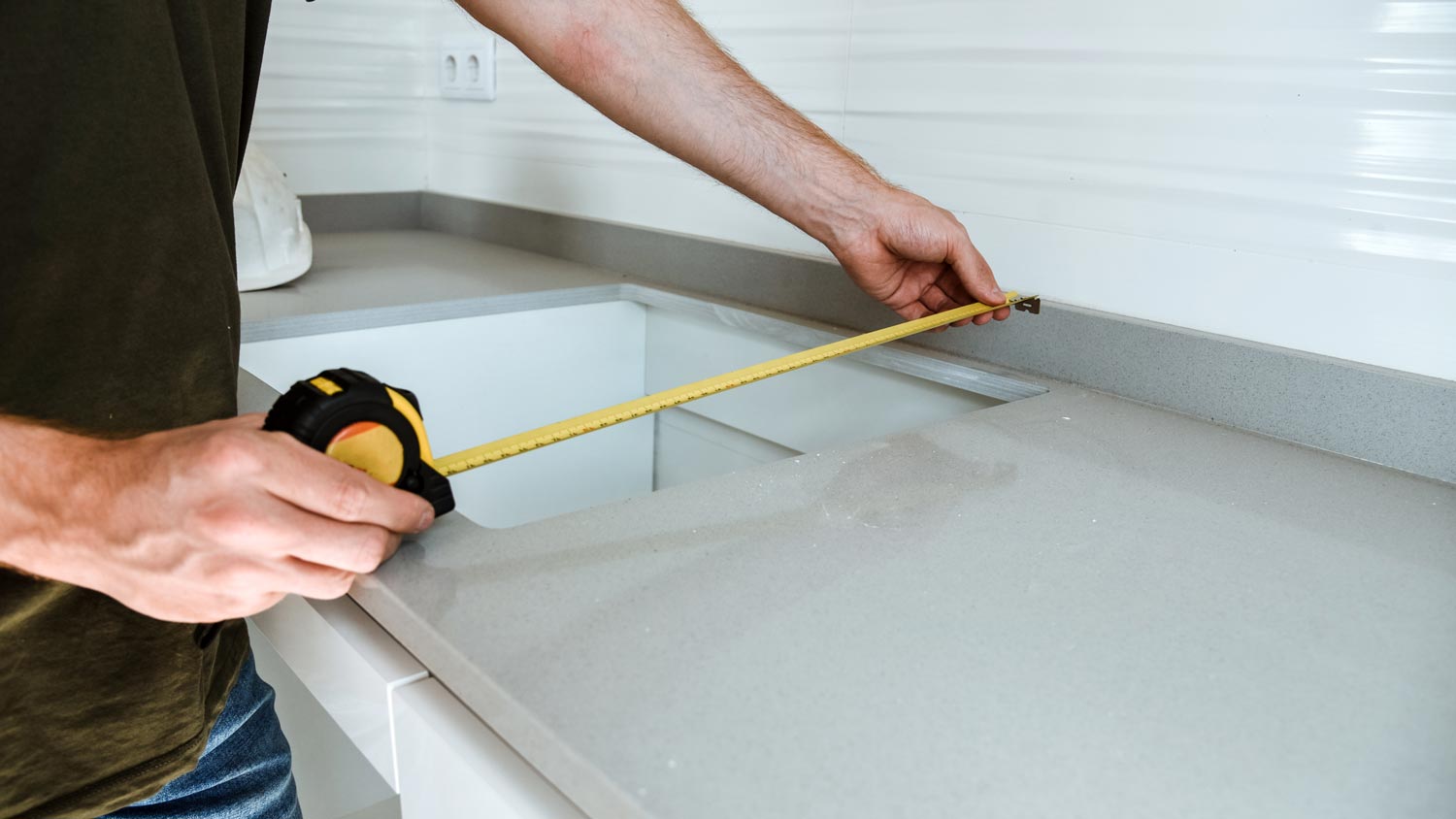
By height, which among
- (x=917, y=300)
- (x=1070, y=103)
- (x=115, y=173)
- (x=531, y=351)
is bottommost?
(x=531, y=351)

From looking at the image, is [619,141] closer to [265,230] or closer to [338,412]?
[265,230]

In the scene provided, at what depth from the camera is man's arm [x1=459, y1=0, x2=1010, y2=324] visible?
2.96 feet

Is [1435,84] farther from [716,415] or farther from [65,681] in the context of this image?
[65,681]

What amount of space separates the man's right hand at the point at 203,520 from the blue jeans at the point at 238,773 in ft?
1.20

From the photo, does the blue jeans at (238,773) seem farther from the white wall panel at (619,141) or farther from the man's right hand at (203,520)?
the white wall panel at (619,141)

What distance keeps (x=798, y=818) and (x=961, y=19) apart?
3.02ft

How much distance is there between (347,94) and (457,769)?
1.68 metres

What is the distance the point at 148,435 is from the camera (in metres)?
0.53

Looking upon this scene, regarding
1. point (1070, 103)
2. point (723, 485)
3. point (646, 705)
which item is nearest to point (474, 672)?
point (646, 705)

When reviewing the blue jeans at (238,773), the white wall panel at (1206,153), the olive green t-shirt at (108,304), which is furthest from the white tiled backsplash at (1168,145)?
the blue jeans at (238,773)

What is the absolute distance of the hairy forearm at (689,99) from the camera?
899 mm

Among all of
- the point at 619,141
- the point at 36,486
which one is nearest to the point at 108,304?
the point at 36,486

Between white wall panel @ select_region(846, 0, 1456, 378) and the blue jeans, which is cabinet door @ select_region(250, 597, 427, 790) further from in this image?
white wall panel @ select_region(846, 0, 1456, 378)

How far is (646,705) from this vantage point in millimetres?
460
